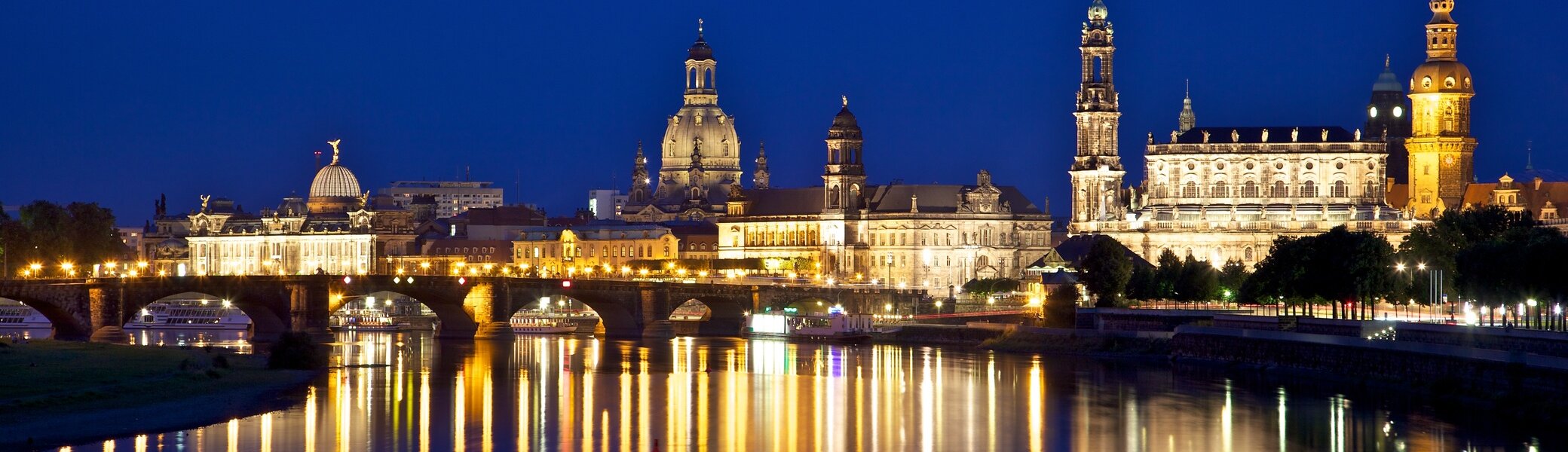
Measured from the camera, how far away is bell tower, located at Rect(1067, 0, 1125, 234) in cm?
18350

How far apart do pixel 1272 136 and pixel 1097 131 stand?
40.8 ft

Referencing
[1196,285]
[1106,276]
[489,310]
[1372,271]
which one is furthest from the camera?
[489,310]

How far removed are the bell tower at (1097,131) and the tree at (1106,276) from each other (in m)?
40.1

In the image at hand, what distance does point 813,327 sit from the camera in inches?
6220

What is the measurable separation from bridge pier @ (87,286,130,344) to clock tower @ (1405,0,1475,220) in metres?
85.0

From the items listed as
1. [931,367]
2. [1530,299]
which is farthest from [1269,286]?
[1530,299]

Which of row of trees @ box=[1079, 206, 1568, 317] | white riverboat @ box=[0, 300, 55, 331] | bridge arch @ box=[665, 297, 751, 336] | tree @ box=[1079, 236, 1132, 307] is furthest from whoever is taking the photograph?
white riverboat @ box=[0, 300, 55, 331]

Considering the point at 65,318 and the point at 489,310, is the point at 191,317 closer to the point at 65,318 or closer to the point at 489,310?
the point at 489,310

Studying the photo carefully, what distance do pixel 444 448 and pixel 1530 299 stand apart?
139ft

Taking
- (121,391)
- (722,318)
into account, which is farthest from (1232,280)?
(121,391)

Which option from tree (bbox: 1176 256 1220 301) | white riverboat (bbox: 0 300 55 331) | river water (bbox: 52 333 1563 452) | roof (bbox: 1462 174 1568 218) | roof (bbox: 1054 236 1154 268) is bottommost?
river water (bbox: 52 333 1563 452)

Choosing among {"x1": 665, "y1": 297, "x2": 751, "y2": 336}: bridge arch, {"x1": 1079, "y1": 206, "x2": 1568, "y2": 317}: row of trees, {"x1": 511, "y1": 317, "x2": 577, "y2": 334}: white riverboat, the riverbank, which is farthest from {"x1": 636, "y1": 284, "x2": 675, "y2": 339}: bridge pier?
the riverbank

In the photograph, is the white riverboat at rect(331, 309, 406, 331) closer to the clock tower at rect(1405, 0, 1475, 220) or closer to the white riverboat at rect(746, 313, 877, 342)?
the white riverboat at rect(746, 313, 877, 342)

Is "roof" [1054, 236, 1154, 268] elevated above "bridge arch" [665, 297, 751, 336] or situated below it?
above
